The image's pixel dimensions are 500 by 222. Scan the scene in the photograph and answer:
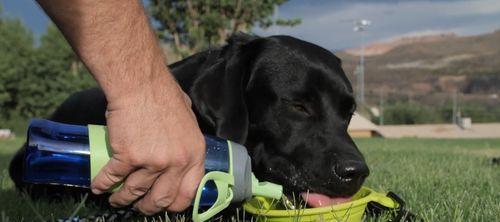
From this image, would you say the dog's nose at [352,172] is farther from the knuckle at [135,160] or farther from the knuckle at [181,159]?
the knuckle at [135,160]

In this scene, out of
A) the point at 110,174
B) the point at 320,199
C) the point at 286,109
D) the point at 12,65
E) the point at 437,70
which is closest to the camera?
the point at 110,174

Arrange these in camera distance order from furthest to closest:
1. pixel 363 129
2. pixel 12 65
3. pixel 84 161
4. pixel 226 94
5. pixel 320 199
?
pixel 12 65, pixel 363 129, pixel 226 94, pixel 320 199, pixel 84 161

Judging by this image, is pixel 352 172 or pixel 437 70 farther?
pixel 437 70

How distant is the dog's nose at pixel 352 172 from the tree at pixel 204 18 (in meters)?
27.5

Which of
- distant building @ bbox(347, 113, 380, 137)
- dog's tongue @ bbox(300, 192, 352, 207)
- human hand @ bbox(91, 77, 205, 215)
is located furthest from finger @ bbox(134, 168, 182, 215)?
distant building @ bbox(347, 113, 380, 137)

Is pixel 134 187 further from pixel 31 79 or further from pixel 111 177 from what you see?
pixel 31 79

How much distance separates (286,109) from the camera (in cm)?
336

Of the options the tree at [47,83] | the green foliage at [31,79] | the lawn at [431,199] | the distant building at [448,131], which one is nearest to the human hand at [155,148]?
the lawn at [431,199]

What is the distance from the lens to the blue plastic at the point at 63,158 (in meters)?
2.11

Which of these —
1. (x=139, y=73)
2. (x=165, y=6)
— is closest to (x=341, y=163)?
(x=139, y=73)

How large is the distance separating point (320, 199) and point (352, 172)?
0.78 feet

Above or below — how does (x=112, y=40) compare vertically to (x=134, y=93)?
above

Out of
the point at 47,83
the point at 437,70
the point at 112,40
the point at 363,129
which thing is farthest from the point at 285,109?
the point at 437,70

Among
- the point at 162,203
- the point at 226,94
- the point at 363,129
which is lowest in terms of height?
the point at 363,129
